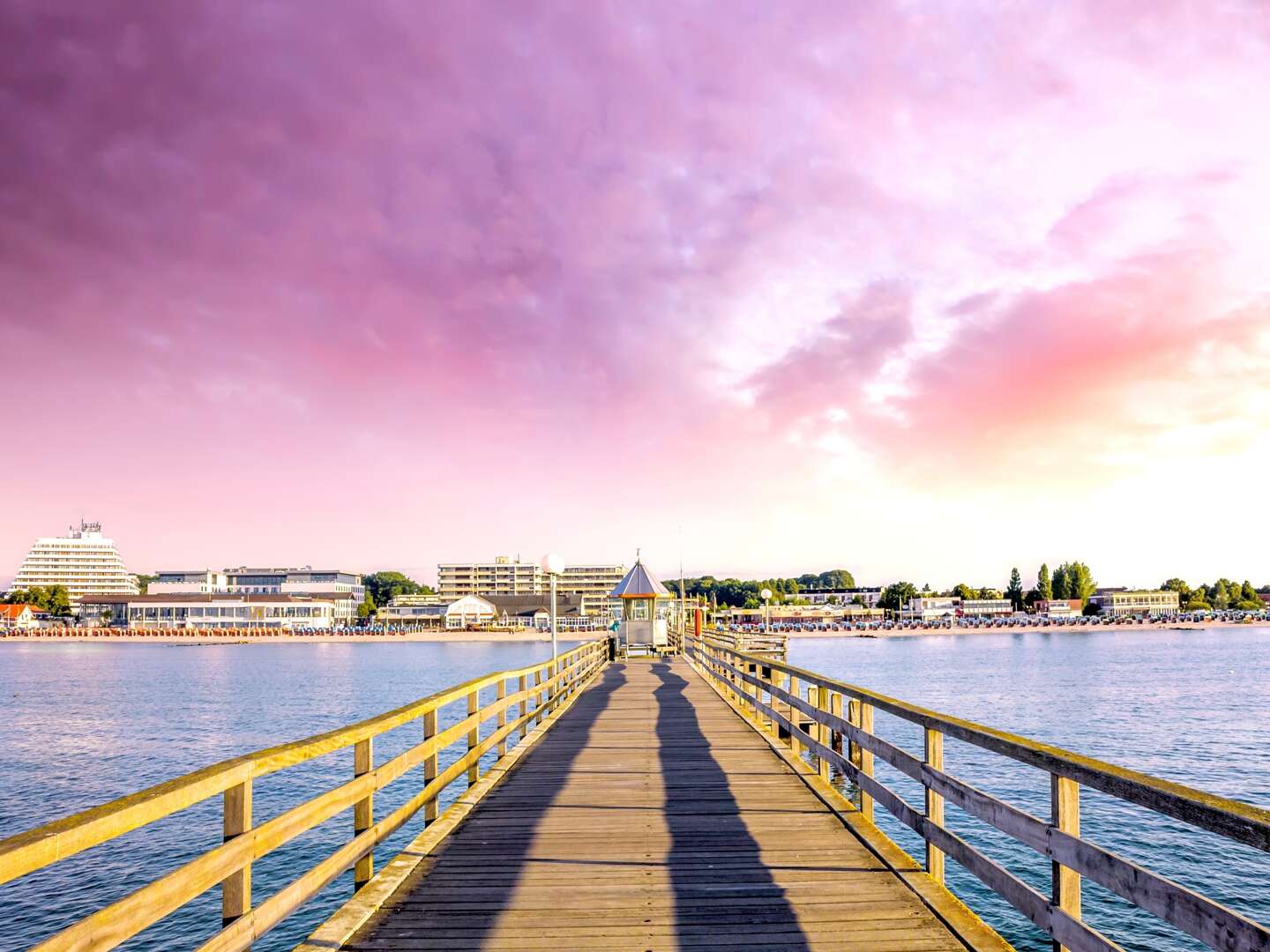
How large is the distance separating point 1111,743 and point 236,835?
35.3m

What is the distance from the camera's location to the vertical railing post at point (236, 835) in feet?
13.9

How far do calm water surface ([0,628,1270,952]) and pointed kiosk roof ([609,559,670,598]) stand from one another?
10.2 m

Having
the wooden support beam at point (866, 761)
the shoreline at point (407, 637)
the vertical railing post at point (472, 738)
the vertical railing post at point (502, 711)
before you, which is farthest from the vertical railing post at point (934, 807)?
the shoreline at point (407, 637)

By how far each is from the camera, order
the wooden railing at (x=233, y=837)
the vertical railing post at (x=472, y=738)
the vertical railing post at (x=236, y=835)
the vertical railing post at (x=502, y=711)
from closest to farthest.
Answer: the wooden railing at (x=233, y=837), the vertical railing post at (x=236, y=835), the vertical railing post at (x=472, y=738), the vertical railing post at (x=502, y=711)

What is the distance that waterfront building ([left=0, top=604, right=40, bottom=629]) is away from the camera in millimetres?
162875

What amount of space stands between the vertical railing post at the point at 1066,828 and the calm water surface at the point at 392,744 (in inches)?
466

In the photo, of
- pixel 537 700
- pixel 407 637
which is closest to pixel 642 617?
pixel 537 700

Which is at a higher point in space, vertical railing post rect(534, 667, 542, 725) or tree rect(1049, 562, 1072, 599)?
vertical railing post rect(534, 667, 542, 725)

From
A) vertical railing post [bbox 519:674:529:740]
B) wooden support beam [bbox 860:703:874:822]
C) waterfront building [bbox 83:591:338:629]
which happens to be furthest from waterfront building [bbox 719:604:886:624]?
wooden support beam [bbox 860:703:874:822]

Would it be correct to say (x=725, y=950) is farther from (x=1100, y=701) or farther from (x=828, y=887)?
(x=1100, y=701)

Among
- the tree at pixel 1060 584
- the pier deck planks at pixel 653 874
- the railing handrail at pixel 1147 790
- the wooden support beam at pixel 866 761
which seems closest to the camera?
the railing handrail at pixel 1147 790

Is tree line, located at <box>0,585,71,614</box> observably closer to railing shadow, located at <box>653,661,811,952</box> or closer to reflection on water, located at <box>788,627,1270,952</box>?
reflection on water, located at <box>788,627,1270,952</box>

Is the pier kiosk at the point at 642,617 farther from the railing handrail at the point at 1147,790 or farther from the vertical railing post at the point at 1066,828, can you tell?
the vertical railing post at the point at 1066,828

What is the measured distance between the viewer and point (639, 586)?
35031mm
